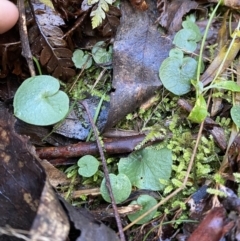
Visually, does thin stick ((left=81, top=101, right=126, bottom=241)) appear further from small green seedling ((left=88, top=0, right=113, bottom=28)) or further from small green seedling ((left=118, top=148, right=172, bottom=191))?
small green seedling ((left=88, top=0, right=113, bottom=28))

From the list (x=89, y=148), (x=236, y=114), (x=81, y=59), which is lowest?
(x=89, y=148)

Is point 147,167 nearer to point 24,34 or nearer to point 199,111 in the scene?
point 199,111

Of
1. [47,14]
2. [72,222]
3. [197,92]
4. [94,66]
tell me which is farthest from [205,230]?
[47,14]

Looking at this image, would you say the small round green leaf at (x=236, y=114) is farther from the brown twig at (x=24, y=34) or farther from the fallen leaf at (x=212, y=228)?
the brown twig at (x=24, y=34)

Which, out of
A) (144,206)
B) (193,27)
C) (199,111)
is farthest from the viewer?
(193,27)

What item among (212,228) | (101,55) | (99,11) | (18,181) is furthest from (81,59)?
(212,228)

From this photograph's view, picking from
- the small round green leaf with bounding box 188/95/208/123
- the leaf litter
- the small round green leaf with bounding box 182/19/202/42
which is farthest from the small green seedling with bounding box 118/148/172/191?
the small round green leaf with bounding box 182/19/202/42

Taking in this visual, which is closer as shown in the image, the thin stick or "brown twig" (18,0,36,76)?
the thin stick
